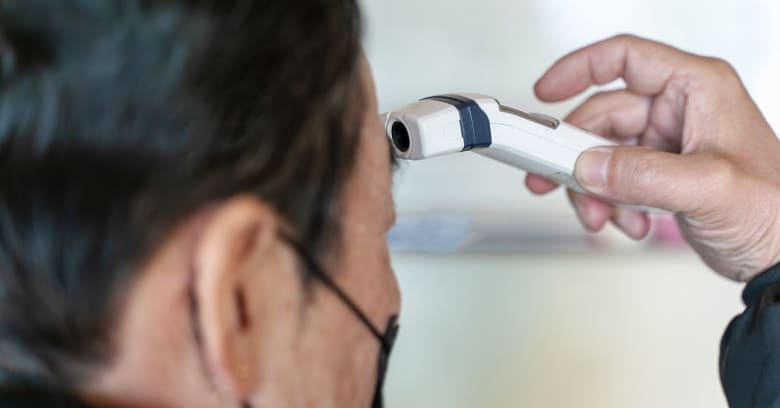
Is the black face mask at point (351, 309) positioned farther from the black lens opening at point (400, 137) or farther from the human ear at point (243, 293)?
the black lens opening at point (400, 137)

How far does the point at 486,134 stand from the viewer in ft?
1.96

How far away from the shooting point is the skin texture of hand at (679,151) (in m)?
0.64

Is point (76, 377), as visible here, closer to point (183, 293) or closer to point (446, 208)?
point (183, 293)

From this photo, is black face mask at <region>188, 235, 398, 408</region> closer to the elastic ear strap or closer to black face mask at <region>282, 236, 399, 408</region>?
black face mask at <region>282, 236, 399, 408</region>

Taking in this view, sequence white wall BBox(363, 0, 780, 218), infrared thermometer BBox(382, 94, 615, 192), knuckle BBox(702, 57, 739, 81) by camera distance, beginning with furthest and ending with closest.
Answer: white wall BBox(363, 0, 780, 218)
knuckle BBox(702, 57, 739, 81)
infrared thermometer BBox(382, 94, 615, 192)

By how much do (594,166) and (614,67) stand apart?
0.68ft

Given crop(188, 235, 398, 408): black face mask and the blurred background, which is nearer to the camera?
crop(188, 235, 398, 408): black face mask

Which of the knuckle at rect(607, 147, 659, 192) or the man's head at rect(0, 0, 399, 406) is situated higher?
the man's head at rect(0, 0, 399, 406)

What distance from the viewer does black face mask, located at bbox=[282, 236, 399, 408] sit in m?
0.43

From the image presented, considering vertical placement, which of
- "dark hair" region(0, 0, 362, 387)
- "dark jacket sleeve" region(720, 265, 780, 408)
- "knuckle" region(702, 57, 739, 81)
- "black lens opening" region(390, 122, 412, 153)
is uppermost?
"dark hair" region(0, 0, 362, 387)

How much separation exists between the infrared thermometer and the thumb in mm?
23

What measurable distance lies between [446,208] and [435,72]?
195 mm

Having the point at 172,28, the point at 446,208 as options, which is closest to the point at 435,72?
the point at 446,208

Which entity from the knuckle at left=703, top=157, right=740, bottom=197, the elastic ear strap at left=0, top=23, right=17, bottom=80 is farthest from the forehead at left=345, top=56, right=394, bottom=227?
the knuckle at left=703, top=157, right=740, bottom=197
